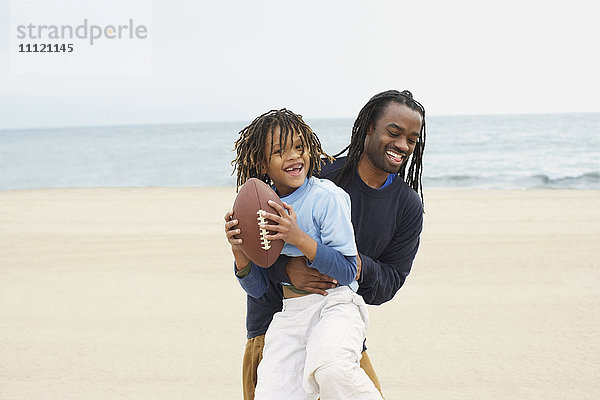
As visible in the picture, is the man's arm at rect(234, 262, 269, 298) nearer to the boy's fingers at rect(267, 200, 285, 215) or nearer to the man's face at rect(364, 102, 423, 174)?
the boy's fingers at rect(267, 200, 285, 215)

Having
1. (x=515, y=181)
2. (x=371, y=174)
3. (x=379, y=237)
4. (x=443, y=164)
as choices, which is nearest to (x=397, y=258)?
(x=379, y=237)

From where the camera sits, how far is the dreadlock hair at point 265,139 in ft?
7.80

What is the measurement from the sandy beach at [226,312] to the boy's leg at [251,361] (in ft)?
5.78

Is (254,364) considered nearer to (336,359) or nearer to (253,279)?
(253,279)

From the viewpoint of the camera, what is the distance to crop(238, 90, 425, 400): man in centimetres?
257

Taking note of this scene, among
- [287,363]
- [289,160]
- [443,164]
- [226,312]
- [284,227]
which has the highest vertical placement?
[289,160]

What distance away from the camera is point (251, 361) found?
281 cm

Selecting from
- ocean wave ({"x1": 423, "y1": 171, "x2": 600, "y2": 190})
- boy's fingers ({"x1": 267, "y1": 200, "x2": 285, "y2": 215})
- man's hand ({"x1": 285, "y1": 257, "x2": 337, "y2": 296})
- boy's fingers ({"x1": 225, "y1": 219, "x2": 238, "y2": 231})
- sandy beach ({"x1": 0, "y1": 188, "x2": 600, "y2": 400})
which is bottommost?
ocean wave ({"x1": 423, "y1": 171, "x2": 600, "y2": 190})

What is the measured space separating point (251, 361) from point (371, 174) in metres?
0.91

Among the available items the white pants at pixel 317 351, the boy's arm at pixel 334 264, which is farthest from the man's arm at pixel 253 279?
the boy's arm at pixel 334 264

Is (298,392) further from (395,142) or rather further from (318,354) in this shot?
(395,142)

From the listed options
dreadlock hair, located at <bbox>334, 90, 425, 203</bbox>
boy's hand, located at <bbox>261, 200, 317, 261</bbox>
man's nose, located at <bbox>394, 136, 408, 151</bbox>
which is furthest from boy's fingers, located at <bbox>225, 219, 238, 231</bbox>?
man's nose, located at <bbox>394, 136, 408, 151</bbox>

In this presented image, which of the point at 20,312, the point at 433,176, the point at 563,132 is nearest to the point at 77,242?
the point at 20,312

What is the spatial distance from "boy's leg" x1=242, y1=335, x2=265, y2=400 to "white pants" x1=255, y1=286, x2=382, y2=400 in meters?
0.23
